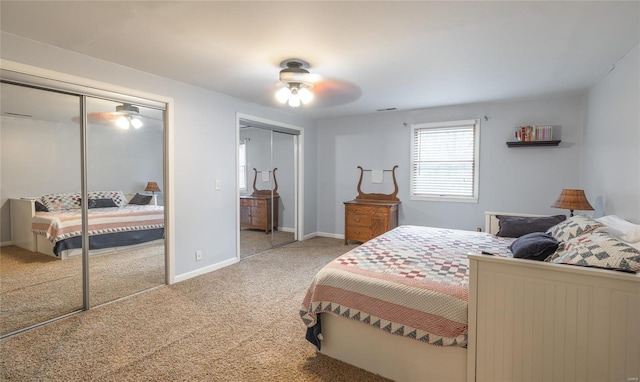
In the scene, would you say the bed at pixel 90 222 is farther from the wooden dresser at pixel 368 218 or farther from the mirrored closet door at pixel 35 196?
the wooden dresser at pixel 368 218

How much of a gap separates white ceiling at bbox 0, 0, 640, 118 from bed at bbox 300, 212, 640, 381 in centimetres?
153

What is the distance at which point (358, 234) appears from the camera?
16.9ft

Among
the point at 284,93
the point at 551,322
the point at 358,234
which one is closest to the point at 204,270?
the point at 284,93

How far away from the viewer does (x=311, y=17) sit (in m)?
2.03

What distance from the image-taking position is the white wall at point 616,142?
2426 mm

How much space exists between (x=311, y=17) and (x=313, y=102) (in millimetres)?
2412

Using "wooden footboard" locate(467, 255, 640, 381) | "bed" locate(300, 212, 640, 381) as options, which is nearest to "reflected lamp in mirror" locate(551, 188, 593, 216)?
"bed" locate(300, 212, 640, 381)

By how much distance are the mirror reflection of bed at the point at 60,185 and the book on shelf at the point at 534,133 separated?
186 inches

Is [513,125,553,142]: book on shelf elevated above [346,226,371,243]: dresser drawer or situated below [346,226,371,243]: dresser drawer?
above

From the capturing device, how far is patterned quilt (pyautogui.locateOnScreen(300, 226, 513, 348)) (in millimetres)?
1717

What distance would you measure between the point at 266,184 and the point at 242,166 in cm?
61

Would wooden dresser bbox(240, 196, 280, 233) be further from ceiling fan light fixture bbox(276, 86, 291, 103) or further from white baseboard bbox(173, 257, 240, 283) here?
ceiling fan light fixture bbox(276, 86, 291, 103)

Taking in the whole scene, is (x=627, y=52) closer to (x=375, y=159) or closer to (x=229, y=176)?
(x=375, y=159)

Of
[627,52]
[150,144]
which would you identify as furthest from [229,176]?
[627,52]
